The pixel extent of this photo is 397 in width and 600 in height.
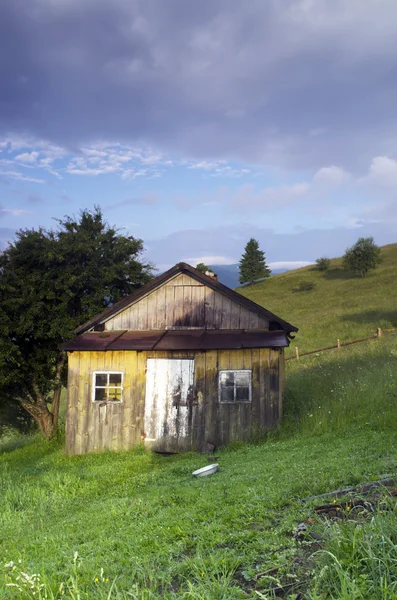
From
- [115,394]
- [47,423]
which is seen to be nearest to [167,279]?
[115,394]

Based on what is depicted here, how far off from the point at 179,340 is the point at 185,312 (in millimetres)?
1356

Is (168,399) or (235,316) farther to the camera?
(235,316)

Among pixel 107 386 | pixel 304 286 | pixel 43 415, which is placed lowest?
pixel 43 415

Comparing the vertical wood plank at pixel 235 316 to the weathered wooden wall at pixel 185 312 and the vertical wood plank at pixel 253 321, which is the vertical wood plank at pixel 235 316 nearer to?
the weathered wooden wall at pixel 185 312

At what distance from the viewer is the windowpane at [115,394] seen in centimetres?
1528

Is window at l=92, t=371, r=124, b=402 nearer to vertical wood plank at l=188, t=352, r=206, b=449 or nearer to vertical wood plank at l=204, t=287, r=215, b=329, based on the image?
vertical wood plank at l=188, t=352, r=206, b=449

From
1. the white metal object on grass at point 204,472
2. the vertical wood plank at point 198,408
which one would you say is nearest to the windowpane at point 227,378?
the vertical wood plank at point 198,408

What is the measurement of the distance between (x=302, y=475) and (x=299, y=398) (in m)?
9.10

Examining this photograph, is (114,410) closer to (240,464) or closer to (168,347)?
(168,347)

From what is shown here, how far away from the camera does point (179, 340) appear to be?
15102 millimetres

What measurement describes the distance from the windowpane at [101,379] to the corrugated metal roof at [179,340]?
3.42 feet

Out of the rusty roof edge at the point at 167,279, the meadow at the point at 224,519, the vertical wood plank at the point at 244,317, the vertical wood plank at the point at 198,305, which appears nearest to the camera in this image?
the meadow at the point at 224,519

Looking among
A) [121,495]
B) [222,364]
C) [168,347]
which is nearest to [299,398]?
[222,364]

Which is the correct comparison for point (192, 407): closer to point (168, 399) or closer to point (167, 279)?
point (168, 399)
